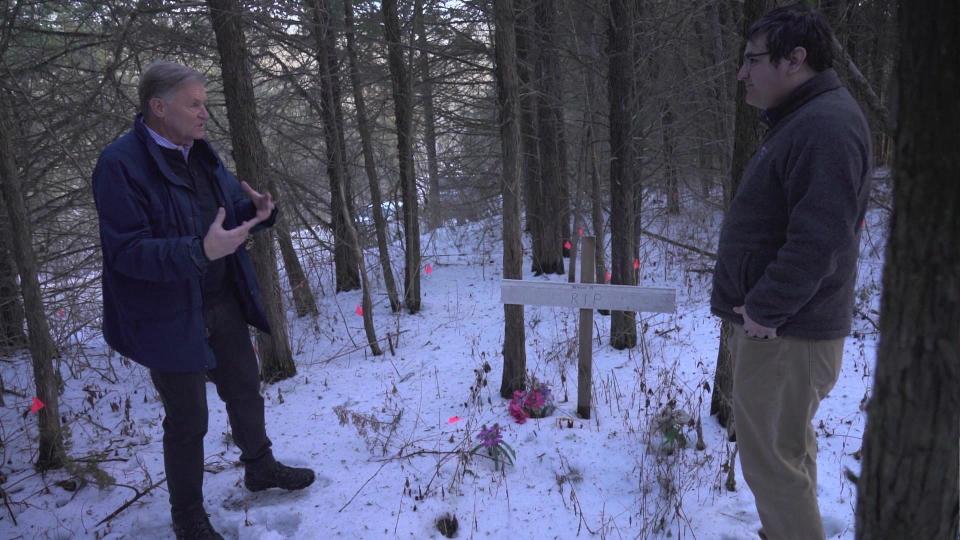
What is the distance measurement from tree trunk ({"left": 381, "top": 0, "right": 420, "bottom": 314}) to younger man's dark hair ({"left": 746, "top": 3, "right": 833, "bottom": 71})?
522 cm

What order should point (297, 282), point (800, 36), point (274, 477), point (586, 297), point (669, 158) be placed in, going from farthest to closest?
point (669, 158), point (297, 282), point (586, 297), point (274, 477), point (800, 36)

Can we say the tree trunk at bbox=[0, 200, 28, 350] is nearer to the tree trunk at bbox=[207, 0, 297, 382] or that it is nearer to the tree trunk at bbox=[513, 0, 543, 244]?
the tree trunk at bbox=[207, 0, 297, 382]

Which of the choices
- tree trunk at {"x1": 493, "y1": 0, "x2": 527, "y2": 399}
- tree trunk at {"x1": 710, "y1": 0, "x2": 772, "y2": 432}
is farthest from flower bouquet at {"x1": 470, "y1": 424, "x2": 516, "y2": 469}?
tree trunk at {"x1": 710, "y1": 0, "x2": 772, "y2": 432}

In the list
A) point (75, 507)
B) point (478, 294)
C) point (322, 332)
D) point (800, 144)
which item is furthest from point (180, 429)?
point (478, 294)

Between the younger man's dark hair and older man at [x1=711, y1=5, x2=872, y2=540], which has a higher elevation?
the younger man's dark hair

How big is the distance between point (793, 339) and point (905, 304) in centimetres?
81

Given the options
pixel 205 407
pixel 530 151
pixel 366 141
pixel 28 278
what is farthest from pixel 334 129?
pixel 205 407

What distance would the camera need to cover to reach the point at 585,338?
4.03 meters

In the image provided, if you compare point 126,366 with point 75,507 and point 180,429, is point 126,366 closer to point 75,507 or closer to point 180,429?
point 75,507

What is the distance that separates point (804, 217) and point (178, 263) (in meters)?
2.26

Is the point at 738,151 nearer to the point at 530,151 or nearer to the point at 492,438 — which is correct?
the point at 492,438

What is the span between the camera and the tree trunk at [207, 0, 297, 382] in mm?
4750

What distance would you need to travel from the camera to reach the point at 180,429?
2.68 metres

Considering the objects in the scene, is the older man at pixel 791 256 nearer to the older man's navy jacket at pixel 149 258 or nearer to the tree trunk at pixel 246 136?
the older man's navy jacket at pixel 149 258
